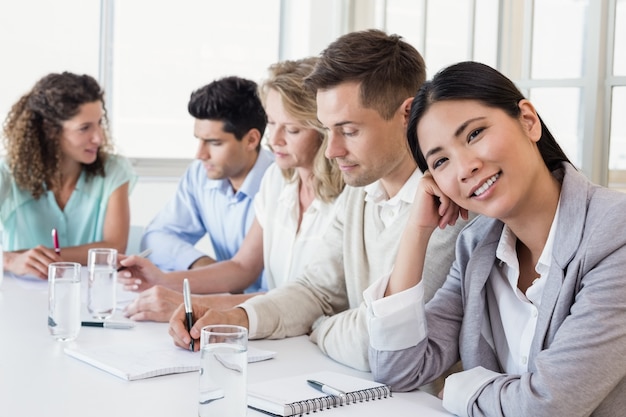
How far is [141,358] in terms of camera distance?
1.57 metres

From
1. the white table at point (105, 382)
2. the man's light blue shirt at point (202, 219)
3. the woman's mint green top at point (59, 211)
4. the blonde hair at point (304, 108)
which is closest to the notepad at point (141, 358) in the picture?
the white table at point (105, 382)

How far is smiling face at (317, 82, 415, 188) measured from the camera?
186 centimetres

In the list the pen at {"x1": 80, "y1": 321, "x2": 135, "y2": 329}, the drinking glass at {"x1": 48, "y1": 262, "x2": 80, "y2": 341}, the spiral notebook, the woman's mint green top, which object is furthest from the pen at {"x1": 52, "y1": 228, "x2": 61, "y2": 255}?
the spiral notebook

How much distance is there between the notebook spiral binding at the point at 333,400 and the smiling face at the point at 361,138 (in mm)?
600

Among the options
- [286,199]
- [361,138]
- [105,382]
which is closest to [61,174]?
[286,199]

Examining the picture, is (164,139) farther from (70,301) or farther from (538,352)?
(538,352)

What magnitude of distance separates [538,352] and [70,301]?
991mm

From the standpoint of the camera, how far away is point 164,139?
477 centimetres

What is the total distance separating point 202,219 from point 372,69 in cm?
157

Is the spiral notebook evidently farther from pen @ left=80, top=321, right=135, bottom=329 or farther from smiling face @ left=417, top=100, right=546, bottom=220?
pen @ left=80, top=321, right=135, bottom=329

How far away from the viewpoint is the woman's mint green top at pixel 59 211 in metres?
3.15

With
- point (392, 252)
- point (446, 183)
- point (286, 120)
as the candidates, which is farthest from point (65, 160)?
point (446, 183)

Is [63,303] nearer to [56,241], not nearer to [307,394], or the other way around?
[307,394]

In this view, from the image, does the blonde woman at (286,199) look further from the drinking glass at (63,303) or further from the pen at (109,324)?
the drinking glass at (63,303)
